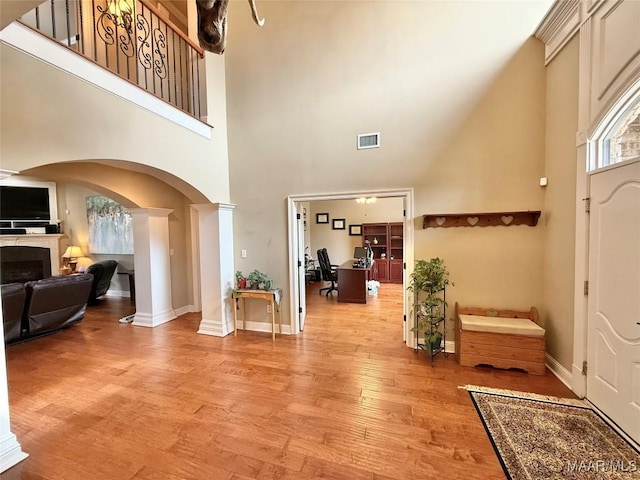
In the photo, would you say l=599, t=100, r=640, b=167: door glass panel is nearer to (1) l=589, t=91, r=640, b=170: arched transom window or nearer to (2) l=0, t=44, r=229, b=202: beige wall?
(1) l=589, t=91, r=640, b=170: arched transom window

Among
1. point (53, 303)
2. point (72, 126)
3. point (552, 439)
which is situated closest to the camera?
point (552, 439)

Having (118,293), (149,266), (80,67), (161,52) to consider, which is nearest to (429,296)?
(80,67)

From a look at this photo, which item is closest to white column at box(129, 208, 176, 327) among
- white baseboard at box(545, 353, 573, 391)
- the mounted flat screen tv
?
the mounted flat screen tv

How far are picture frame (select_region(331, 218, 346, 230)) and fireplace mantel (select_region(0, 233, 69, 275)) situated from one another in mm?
7521

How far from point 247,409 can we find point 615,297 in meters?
3.15

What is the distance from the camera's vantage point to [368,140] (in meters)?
3.63

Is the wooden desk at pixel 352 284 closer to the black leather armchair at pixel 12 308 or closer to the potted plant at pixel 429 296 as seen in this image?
the potted plant at pixel 429 296

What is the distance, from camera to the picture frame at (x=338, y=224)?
8.99 m

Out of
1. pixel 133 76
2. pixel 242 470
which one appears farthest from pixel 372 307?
pixel 133 76

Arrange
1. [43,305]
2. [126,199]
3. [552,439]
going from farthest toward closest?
1. [126,199]
2. [43,305]
3. [552,439]

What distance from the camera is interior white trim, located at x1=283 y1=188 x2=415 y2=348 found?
3514 millimetres

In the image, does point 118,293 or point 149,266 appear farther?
point 118,293

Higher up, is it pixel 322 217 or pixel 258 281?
pixel 322 217

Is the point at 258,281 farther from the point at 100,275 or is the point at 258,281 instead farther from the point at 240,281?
the point at 100,275
